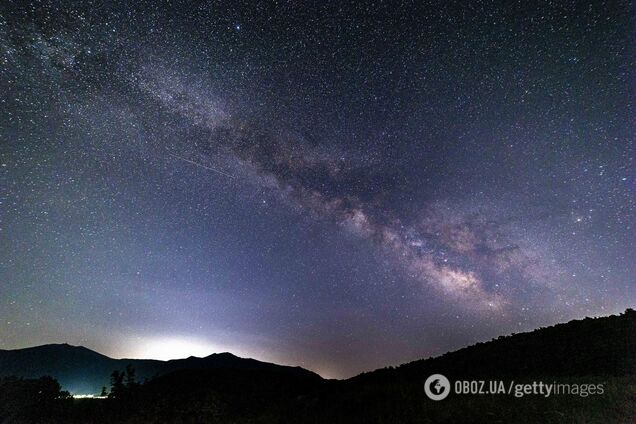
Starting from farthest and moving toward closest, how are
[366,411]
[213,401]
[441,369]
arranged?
[213,401] < [441,369] < [366,411]

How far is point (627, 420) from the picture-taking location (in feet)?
37.9

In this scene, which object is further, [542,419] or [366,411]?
[366,411]

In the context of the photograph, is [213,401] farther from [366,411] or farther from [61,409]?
[61,409]

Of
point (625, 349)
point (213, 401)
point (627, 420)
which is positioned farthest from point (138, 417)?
point (625, 349)

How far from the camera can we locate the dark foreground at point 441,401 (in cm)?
1334

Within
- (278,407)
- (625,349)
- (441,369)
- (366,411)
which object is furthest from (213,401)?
(625,349)

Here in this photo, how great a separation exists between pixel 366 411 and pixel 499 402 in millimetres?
6005

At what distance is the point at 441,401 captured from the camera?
1557 centimetres

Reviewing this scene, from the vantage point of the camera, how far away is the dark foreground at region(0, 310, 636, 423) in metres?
13.3

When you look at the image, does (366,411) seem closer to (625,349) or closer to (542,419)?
(542,419)

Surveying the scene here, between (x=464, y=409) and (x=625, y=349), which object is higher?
(x=625, y=349)

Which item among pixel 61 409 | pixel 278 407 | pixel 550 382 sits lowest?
pixel 61 409

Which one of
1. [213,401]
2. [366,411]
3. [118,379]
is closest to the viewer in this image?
[366,411]

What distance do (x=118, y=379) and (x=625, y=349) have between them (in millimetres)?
54657
